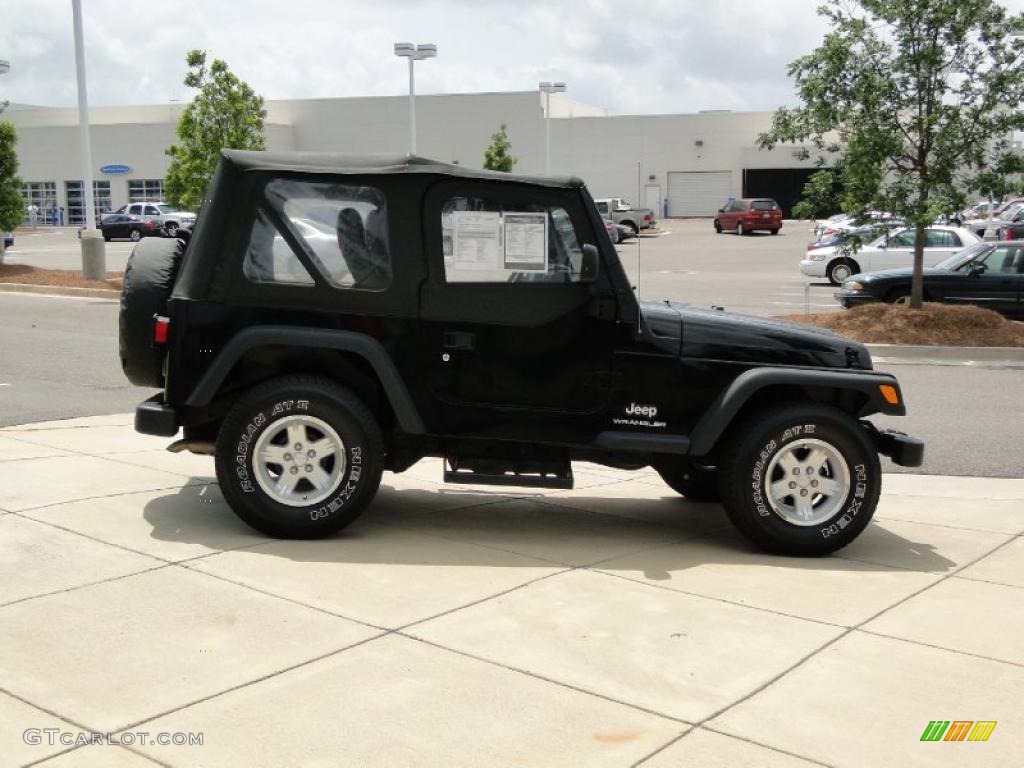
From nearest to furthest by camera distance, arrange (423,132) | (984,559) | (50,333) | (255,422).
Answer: (255,422), (984,559), (50,333), (423,132)

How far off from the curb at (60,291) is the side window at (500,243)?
59.8 ft

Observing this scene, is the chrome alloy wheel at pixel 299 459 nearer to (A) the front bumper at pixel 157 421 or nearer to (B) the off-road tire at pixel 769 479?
(A) the front bumper at pixel 157 421

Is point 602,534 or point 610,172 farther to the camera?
point 610,172

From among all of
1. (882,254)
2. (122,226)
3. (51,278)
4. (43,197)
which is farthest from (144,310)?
(43,197)

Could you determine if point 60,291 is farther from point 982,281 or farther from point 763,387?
point 763,387

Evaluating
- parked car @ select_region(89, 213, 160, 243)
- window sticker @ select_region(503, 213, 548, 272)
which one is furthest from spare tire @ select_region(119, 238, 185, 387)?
parked car @ select_region(89, 213, 160, 243)

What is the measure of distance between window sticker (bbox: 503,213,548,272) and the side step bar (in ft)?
3.44

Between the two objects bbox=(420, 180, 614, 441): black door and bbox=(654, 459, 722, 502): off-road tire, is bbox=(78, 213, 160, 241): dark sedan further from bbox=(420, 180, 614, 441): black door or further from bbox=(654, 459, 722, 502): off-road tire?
bbox=(420, 180, 614, 441): black door

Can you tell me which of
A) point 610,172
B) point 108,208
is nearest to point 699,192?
point 610,172

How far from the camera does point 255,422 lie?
5977mm

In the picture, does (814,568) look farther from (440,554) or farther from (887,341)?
(887,341)

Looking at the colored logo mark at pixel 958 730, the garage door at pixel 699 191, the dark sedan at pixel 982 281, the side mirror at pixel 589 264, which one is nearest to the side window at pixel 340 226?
the side mirror at pixel 589 264

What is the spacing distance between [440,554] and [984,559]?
298 cm

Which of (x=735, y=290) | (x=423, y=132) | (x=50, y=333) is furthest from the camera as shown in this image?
(x=423, y=132)
